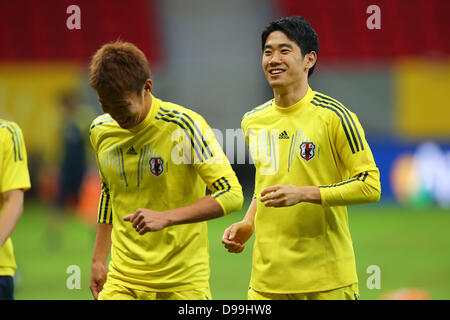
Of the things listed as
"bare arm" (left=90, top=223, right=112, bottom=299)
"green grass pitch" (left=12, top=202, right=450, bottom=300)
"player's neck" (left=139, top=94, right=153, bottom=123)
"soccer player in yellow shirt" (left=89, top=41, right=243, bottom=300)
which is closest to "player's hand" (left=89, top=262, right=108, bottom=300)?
"bare arm" (left=90, top=223, right=112, bottom=299)

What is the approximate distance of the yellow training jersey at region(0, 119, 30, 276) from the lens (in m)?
4.00

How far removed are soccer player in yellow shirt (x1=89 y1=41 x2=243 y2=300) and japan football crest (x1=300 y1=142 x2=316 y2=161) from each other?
469 mm

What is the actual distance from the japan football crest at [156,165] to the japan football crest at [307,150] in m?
0.74

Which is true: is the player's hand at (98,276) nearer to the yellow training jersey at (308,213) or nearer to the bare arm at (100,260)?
the bare arm at (100,260)

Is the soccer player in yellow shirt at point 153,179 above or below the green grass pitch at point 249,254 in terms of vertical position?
above

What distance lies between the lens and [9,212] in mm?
3926

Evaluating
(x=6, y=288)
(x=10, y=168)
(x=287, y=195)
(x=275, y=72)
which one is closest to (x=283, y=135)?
(x=275, y=72)

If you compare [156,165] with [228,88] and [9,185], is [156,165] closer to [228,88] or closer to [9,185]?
[9,185]

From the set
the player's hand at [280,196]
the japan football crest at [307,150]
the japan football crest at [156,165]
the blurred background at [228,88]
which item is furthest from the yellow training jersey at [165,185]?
the blurred background at [228,88]

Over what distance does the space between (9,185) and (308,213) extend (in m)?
1.66

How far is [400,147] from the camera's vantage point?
14766 millimetres

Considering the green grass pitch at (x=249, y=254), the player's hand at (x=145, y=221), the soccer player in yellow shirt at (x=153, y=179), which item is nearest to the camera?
the player's hand at (x=145, y=221)

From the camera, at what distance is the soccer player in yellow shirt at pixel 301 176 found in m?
3.68

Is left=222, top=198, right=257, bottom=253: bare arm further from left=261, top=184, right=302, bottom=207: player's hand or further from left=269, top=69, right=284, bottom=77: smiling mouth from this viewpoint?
left=269, top=69, right=284, bottom=77: smiling mouth
